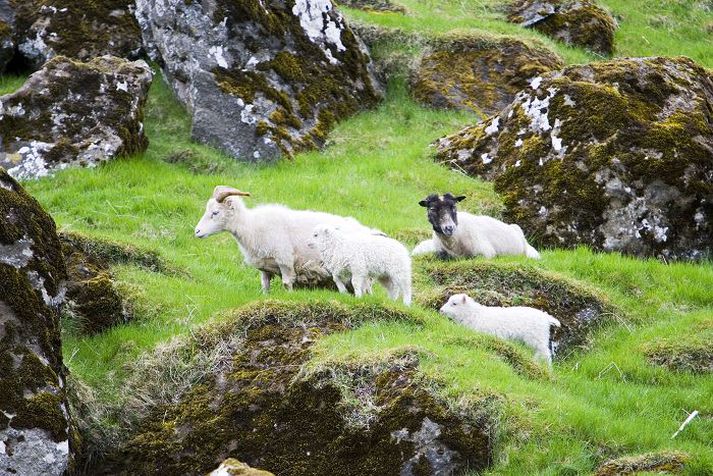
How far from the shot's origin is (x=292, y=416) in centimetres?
1129

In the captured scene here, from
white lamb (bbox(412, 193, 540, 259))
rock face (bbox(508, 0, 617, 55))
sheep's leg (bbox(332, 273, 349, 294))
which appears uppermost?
rock face (bbox(508, 0, 617, 55))

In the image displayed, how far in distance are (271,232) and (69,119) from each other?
7.94m

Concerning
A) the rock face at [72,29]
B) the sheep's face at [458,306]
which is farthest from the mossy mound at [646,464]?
the rock face at [72,29]

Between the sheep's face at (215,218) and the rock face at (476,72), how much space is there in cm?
1115

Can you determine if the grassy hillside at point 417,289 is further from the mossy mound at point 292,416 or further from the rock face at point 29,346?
the rock face at point 29,346

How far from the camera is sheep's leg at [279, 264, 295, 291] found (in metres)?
13.9

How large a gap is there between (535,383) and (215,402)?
376 cm

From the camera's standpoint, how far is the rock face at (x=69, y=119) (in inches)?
777

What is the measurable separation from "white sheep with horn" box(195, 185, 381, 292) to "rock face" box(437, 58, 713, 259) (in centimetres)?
585

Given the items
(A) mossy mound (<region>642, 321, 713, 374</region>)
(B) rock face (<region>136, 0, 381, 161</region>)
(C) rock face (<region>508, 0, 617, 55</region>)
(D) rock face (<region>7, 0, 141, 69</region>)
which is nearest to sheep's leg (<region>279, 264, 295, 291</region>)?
(A) mossy mound (<region>642, 321, 713, 374</region>)

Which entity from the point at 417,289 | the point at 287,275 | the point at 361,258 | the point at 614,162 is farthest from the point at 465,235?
the point at 361,258

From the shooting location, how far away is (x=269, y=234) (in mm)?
13867

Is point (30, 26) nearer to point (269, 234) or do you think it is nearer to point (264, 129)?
point (264, 129)

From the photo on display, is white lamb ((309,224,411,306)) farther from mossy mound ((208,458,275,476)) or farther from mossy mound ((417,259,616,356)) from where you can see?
mossy mound ((208,458,275,476))
